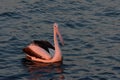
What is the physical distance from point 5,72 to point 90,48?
4.80 meters

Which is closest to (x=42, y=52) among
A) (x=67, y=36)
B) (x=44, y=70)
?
(x=44, y=70)

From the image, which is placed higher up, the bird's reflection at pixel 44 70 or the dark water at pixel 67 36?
the dark water at pixel 67 36

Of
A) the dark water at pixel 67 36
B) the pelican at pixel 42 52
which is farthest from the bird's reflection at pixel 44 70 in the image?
the pelican at pixel 42 52

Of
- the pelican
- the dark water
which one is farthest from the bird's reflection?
the pelican

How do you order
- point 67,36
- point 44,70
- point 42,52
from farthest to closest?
point 67,36 < point 42,52 < point 44,70

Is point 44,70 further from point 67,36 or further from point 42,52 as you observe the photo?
point 67,36

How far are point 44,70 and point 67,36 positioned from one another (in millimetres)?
4443

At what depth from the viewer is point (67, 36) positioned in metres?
22.0

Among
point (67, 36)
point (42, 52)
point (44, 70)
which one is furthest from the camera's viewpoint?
point (67, 36)

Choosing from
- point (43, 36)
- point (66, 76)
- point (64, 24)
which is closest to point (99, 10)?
point (64, 24)

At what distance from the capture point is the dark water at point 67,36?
58.0 ft

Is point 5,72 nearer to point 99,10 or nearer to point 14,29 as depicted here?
point 14,29

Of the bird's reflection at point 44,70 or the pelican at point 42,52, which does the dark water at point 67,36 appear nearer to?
the bird's reflection at point 44,70

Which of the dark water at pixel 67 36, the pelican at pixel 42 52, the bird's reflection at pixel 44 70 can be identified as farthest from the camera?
the pelican at pixel 42 52
